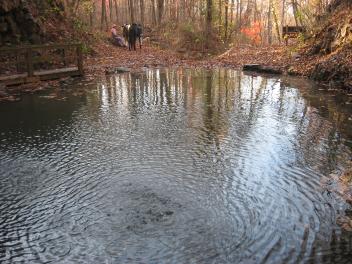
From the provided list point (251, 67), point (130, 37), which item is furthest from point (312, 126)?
point (130, 37)

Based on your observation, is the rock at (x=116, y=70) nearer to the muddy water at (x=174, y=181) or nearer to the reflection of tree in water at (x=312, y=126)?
the muddy water at (x=174, y=181)

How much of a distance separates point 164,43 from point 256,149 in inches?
1021

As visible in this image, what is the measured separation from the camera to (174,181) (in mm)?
7363

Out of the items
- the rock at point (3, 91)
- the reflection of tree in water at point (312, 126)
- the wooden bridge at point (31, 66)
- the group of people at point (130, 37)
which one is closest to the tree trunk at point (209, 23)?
the group of people at point (130, 37)

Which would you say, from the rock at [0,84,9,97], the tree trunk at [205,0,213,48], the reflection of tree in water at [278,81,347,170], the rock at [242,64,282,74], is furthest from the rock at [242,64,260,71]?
the rock at [0,84,9,97]

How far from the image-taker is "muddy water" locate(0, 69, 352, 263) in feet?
17.7

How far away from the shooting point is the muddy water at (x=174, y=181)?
5.41m

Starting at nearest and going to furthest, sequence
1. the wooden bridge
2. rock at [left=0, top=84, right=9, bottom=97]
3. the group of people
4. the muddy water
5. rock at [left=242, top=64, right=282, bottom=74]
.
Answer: the muddy water
rock at [left=0, top=84, right=9, bottom=97]
the wooden bridge
rock at [left=242, top=64, right=282, bottom=74]
the group of people

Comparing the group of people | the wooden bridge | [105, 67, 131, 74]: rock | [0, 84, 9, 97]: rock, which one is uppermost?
the group of people

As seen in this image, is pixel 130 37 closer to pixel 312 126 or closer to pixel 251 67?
pixel 251 67

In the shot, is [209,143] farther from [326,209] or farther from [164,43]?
[164,43]

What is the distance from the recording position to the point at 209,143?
951 centimetres

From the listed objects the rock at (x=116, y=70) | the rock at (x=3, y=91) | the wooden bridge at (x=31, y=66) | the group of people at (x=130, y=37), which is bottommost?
the rock at (x=3, y=91)

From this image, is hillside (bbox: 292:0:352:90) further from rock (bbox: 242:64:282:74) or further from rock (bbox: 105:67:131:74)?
rock (bbox: 105:67:131:74)
